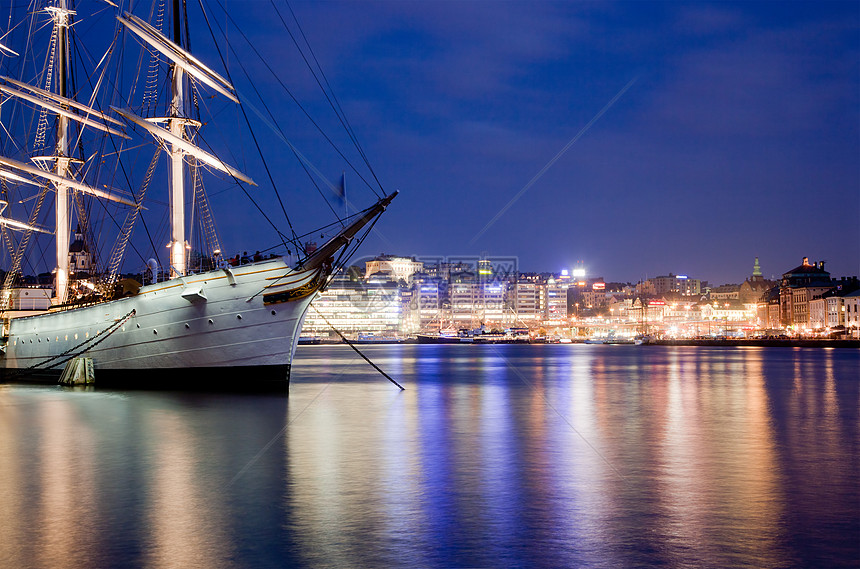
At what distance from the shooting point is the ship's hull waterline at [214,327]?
3550cm

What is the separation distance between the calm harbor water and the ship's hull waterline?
121 inches

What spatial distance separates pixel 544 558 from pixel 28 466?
524 inches

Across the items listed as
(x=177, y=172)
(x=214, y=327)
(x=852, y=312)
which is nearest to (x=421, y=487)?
(x=214, y=327)

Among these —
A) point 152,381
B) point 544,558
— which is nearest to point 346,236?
point 152,381

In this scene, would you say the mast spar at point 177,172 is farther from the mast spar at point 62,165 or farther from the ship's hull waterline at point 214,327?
the mast spar at point 62,165

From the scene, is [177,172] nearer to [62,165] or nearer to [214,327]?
[214,327]

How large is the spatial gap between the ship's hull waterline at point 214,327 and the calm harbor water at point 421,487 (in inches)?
121

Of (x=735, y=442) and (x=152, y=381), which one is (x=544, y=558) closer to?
(x=735, y=442)

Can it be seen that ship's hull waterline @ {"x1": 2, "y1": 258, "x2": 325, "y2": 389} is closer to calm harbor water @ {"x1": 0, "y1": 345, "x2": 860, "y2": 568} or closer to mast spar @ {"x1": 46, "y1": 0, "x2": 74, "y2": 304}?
calm harbor water @ {"x1": 0, "y1": 345, "x2": 860, "y2": 568}

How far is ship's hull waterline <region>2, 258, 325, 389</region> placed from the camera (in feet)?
116

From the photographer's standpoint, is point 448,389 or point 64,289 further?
point 64,289

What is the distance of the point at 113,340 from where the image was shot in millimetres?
40406

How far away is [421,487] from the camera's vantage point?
1642 centimetres

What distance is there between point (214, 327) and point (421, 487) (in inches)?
855
